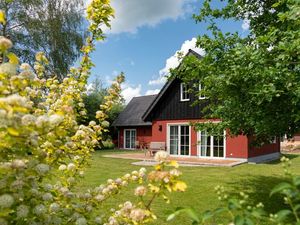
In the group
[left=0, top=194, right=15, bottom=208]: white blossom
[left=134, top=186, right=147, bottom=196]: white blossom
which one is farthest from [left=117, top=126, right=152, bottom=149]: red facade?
[left=0, top=194, right=15, bottom=208]: white blossom

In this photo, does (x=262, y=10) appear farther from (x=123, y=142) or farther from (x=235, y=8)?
(x=123, y=142)

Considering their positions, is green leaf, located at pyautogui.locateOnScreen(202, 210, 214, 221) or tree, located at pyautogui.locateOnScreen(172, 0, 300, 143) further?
tree, located at pyautogui.locateOnScreen(172, 0, 300, 143)

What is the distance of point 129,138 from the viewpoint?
93.6 feet

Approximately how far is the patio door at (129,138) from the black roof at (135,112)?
830 millimetres

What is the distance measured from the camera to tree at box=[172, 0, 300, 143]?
478 centimetres

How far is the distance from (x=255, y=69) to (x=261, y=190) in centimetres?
544

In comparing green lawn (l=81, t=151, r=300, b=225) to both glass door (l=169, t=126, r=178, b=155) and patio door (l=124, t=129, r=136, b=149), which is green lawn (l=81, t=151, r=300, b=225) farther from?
patio door (l=124, t=129, r=136, b=149)

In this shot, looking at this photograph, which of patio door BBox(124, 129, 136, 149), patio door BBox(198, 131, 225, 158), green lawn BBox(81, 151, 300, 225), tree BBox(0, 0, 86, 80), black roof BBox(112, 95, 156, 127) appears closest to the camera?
green lawn BBox(81, 151, 300, 225)

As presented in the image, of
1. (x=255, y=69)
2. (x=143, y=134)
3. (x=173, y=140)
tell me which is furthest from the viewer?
(x=143, y=134)

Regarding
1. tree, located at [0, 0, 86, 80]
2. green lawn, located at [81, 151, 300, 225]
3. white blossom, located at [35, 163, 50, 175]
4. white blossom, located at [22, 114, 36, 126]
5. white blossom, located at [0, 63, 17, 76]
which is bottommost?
green lawn, located at [81, 151, 300, 225]

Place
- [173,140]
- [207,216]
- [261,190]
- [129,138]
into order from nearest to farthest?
[207,216] < [261,190] < [173,140] < [129,138]

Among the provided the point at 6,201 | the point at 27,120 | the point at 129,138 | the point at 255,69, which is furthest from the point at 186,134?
the point at 27,120

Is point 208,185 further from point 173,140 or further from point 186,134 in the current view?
point 173,140

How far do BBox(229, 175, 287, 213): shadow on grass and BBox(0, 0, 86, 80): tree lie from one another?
14813mm
